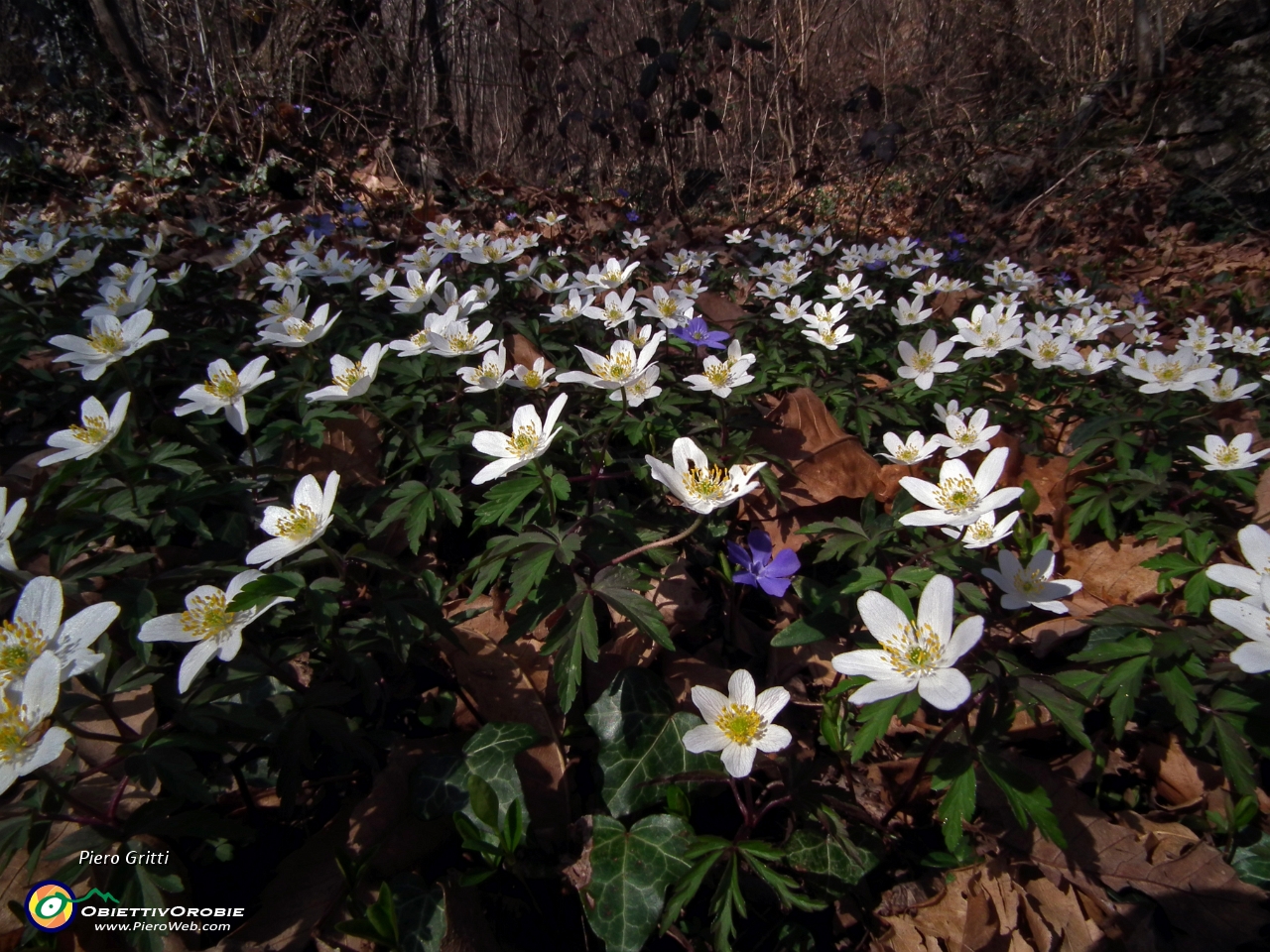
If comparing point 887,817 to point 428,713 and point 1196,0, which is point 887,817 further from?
point 1196,0

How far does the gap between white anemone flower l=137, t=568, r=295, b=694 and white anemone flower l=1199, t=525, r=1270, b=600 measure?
2.14 ft

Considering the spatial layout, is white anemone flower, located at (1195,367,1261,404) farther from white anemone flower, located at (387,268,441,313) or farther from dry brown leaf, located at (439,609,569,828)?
white anemone flower, located at (387,268,441,313)

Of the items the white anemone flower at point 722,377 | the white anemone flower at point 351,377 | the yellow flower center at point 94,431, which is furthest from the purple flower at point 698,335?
the yellow flower center at point 94,431

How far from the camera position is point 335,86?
30.0 ft

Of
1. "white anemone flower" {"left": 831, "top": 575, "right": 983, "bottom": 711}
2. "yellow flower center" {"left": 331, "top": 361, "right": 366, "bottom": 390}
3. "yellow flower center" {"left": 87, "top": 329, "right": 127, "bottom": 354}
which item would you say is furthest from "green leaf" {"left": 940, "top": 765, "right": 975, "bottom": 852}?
"yellow flower center" {"left": 87, "top": 329, "right": 127, "bottom": 354}

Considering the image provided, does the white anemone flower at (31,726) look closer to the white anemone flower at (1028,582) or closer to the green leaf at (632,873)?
the green leaf at (632,873)

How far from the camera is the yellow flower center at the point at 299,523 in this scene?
1978 mm

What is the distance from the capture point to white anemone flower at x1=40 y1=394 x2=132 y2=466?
216 centimetres

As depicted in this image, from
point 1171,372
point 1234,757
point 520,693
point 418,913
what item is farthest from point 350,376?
point 1171,372

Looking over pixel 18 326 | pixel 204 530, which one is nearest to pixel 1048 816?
pixel 204 530

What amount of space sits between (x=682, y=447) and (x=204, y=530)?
5.41 ft

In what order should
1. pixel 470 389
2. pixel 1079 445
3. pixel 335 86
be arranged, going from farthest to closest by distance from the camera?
pixel 335 86 < pixel 1079 445 < pixel 470 389

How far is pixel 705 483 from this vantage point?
2.05m

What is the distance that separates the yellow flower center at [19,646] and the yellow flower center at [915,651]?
2146 millimetres
